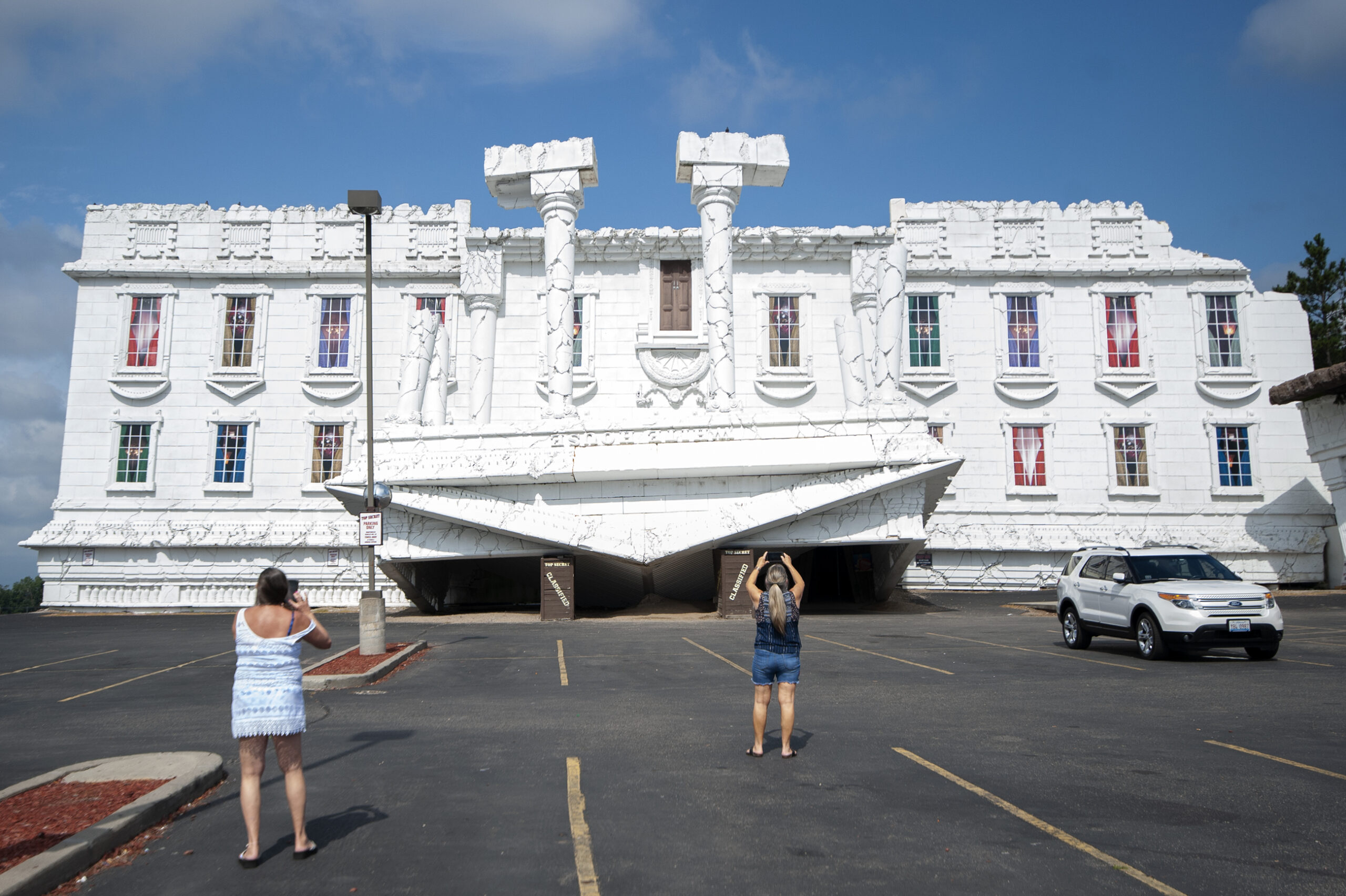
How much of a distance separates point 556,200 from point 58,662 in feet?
59.1

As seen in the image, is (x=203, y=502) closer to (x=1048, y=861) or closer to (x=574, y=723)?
(x=574, y=723)

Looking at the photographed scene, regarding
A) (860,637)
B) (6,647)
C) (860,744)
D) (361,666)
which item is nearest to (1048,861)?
(860,744)

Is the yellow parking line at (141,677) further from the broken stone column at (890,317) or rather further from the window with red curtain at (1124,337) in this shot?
the window with red curtain at (1124,337)

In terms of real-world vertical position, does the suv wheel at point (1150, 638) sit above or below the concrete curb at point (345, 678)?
above

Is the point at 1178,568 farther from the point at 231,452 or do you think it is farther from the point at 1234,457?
the point at 231,452

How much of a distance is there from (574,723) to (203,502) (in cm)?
2918

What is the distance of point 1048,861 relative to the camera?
17.5ft

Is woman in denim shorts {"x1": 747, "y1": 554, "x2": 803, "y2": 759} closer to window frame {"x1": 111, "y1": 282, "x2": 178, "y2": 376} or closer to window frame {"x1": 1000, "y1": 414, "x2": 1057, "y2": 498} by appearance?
window frame {"x1": 1000, "y1": 414, "x2": 1057, "y2": 498}

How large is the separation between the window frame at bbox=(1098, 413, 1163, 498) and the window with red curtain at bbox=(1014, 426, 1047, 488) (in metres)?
2.26

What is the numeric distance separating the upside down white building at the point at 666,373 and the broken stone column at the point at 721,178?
1.41 meters

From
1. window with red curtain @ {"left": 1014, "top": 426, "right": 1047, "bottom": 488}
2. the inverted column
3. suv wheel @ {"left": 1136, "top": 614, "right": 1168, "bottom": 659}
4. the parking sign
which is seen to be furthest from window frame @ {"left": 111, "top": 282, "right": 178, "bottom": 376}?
suv wheel @ {"left": 1136, "top": 614, "right": 1168, "bottom": 659}

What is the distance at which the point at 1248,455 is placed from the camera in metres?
33.8

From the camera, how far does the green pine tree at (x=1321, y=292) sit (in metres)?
42.2

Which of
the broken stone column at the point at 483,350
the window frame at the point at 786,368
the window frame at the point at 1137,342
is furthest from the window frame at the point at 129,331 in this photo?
the window frame at the point at 1137,342
